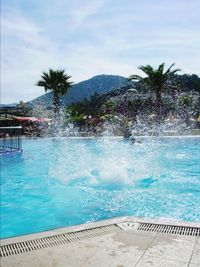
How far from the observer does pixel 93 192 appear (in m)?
9.93

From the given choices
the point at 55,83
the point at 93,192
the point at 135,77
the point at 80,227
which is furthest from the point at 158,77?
the point at 80,227

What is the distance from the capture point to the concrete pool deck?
12.5 ft

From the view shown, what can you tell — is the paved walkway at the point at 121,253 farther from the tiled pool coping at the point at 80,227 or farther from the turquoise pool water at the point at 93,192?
the turquoise pool water at the point at 93,192

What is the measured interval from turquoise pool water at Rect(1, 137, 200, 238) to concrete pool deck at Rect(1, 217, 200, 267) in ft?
8.79

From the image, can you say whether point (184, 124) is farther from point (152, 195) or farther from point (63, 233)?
point (63, 233)

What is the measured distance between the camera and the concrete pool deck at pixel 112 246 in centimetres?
381

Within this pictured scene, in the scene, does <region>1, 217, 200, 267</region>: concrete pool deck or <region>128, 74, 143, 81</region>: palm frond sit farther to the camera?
<region>128, 74, 143, 81</region>: palm frond

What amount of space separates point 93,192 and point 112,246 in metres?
5.71

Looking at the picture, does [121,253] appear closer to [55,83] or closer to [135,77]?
[135,77]

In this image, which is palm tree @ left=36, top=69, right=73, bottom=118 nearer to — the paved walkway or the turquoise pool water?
the turquoise pool water

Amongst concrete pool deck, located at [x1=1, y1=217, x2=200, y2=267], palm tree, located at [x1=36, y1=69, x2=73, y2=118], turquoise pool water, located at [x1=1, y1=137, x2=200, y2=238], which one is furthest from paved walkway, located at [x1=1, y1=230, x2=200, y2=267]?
palm tree, located at [x1=36, y1=69, x2=73, y2=118]

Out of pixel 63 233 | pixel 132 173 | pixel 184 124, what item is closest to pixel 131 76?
pixel 184 124

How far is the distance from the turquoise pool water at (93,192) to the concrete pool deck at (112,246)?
8.79ft

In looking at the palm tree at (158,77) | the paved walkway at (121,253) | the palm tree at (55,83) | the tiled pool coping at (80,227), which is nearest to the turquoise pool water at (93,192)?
the tiled pool coping at (80,227)
